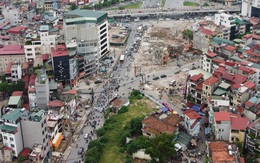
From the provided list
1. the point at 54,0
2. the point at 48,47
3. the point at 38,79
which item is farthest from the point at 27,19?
the point at 38,79

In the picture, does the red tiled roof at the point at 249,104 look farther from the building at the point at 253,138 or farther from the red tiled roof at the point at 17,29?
the red tiled roof at the point at 17,29

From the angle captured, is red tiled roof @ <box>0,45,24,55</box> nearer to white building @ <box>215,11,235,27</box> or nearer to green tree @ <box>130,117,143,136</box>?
green tree @ <box>130,117,143,136</box>

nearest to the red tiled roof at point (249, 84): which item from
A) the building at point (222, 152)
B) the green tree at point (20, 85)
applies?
the building at point (222, 152)

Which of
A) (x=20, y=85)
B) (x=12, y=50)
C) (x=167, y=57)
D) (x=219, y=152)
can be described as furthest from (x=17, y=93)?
(x=219, y=152)

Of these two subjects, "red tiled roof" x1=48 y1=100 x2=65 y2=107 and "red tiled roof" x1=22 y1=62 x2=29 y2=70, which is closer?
"red tiled roof" x1=48 y1=100 x2=65 y2=107

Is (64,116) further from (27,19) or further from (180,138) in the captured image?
(27,19)

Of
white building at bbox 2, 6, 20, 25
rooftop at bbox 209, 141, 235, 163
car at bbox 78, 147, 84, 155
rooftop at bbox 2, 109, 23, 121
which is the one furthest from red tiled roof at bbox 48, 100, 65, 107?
white building at bbox 2, 6, 20, 25
